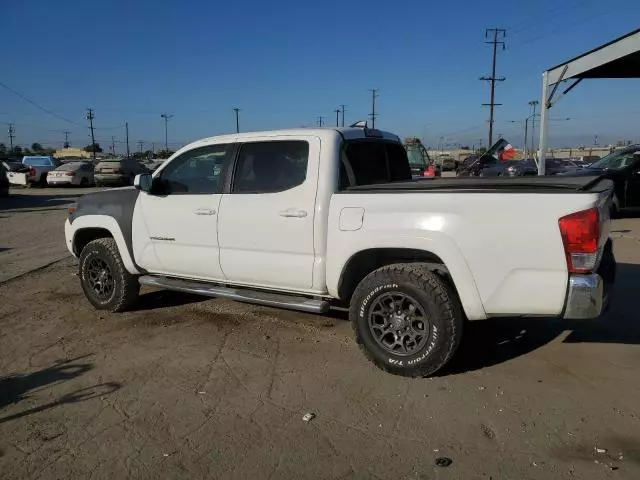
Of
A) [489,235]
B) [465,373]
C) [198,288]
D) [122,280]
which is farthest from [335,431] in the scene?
[122,280]

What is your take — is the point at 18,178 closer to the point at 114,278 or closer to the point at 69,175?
the point at 69,175

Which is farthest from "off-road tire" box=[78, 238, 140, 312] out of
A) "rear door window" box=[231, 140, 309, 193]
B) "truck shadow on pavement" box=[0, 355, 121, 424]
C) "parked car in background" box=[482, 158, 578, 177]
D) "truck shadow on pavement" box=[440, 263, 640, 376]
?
"parked car in background" box=[482, 158, 578, 177]

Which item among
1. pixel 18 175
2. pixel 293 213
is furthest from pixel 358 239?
pixel 18 175

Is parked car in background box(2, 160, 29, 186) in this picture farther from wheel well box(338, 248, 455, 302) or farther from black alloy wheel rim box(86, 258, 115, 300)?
wheel well box(338, 248, 455, 302)

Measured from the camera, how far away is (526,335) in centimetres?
516

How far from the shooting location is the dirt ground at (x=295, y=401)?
10.2 feet

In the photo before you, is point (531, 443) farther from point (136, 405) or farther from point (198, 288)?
point (198, 288)

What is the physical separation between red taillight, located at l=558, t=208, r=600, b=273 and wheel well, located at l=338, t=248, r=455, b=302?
89 centimetres

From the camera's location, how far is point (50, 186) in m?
32.2

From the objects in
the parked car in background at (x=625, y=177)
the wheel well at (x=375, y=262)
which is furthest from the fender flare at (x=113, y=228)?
the parked car in background at (x=625, y=177)

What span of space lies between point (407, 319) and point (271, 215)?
1.47m

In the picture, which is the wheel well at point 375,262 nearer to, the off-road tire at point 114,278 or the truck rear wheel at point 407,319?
the truck rear wheel at point 407,319

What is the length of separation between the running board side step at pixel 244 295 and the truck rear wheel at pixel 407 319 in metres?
0.40

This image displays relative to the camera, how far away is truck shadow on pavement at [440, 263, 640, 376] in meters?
4.59
